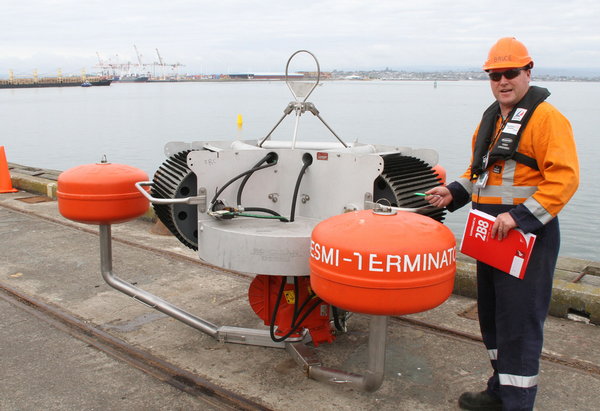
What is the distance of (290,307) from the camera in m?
3.29

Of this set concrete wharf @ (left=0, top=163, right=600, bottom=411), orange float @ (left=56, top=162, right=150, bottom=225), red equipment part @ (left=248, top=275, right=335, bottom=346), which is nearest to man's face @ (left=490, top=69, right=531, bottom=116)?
red equipment part @ (left=248, top=275, right=335, bottom=346)

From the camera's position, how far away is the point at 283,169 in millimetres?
3379

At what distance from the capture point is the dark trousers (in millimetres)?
2461

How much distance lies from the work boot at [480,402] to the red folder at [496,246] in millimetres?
771

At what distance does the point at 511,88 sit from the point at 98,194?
2463 millimetres

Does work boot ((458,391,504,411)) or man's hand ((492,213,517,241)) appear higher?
man's hand ((492,213,517,241))

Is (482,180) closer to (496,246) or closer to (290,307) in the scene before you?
(496,246)

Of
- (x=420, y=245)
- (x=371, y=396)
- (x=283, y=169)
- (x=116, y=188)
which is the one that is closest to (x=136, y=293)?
(x=116, y=188)

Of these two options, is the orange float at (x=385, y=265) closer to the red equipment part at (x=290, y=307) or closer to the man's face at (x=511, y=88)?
the man's face at (x=511, y=88)

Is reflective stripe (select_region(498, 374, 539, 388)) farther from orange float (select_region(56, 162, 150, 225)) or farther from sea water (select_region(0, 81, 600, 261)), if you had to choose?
sea water (select_region(0, 81, 600, 261))

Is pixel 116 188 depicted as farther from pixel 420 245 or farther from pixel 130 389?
pixel 420 245

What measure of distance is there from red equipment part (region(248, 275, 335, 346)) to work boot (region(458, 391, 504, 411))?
0.92 meters

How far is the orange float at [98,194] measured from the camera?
3420 millimetres

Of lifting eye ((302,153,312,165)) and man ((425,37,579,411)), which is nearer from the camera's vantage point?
man ((425,37,579,411))
